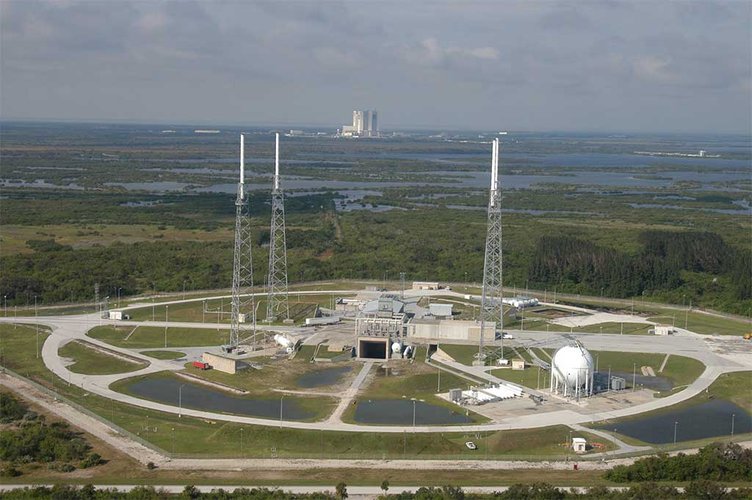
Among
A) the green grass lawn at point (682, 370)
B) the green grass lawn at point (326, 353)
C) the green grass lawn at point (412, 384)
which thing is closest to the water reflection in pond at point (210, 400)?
the green grass lawn at point (412, 384)

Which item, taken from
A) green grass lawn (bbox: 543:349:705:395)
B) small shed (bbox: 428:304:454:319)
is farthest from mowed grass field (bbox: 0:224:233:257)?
green grass lawn (bbox: 543:349:705:395)

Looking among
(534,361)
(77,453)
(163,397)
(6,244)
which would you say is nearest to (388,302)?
(534,361)

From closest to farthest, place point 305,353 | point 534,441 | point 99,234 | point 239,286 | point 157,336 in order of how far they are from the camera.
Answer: point 534,441
point 305,353
point 157,336
point 239,286
point 99,234

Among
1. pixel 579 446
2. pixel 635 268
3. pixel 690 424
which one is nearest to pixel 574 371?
pixel 690 424

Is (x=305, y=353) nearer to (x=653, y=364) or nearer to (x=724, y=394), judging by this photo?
(x=653, y=364)

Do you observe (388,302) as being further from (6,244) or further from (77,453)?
(6,244)
